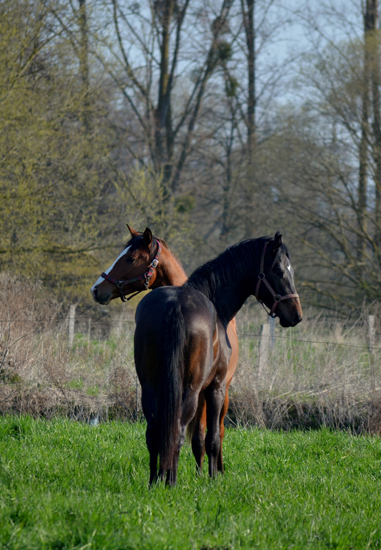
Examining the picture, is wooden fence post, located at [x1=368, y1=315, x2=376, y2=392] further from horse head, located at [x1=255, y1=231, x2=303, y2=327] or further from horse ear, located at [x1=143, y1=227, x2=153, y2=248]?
horse ear, located at [x1=143, y1=227, x2=153, y2=248]

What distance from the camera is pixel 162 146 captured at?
23.0m

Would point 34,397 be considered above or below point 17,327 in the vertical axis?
below

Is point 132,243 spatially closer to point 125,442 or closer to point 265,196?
point 125,442

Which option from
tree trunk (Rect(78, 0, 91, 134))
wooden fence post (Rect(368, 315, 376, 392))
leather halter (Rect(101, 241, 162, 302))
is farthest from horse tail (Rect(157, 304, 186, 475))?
tree trunk (Rect(78, 0, 91, 134))

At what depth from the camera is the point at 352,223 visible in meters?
16.7

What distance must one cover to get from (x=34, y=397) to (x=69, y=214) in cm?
766

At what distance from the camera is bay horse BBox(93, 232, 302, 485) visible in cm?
368

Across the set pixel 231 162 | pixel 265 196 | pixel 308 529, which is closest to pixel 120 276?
pixel 308 529

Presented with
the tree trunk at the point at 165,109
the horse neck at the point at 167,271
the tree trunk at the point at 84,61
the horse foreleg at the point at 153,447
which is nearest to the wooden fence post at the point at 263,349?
the horse neck at the point at 167,271

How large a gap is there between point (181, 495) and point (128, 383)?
14.4ft

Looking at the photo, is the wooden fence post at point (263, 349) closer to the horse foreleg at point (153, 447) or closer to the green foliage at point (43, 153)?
the horse foreleg at point (153, 447)

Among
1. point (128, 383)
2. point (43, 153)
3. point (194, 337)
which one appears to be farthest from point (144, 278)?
point (43, 153)

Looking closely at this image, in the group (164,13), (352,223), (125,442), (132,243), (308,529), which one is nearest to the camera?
(308,529)

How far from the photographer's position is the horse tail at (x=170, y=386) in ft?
11.8
